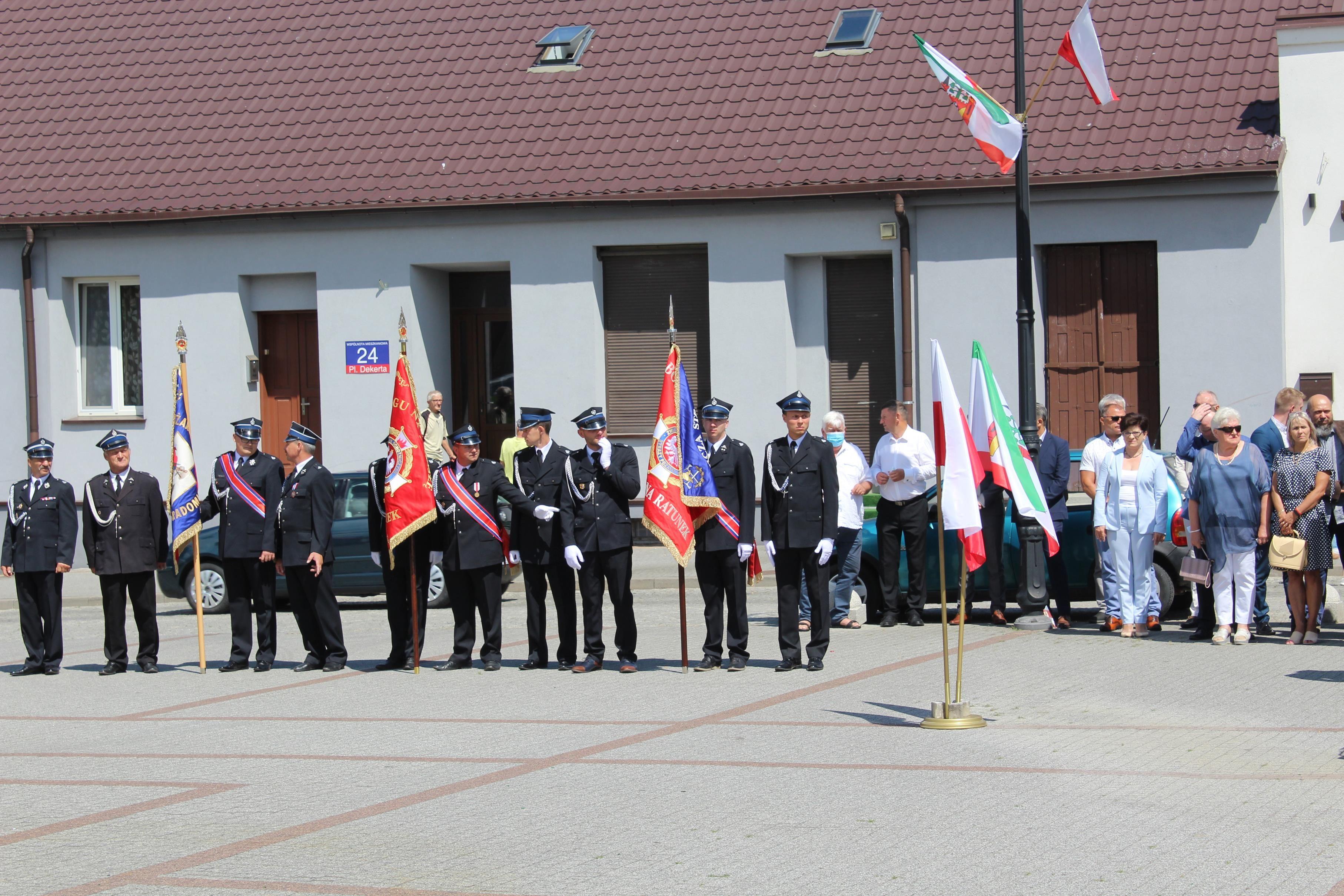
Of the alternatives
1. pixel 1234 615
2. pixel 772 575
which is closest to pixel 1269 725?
pixel 1234 615

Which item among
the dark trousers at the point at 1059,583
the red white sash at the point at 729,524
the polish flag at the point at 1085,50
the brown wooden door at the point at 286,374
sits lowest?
the dark trousers at the point at 1059,583

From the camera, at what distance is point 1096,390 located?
20.5 meters

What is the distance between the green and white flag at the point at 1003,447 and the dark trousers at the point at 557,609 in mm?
3195

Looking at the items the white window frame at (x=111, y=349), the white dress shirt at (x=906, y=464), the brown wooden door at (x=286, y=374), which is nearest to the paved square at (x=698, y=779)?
the white dress shirt at (x=906, y=464)

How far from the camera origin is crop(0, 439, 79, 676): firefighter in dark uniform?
13000mm

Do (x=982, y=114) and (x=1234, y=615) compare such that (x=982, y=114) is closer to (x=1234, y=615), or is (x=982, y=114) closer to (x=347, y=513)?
(x=1234, y=615)

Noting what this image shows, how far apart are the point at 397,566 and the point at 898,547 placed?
431 centimetres

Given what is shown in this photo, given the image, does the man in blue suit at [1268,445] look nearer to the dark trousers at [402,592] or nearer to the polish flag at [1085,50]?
the polish flag at [1085,50]

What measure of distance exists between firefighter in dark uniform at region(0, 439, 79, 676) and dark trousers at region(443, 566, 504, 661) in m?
3.01

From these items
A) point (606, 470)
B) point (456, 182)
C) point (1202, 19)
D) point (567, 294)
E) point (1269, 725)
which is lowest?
point (1269, 725)

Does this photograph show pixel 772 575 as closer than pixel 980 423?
No

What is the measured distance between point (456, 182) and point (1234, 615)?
12.6m

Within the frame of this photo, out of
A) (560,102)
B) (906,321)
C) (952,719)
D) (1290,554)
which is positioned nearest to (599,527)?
(952,719)

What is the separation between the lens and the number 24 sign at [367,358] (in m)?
22.4
